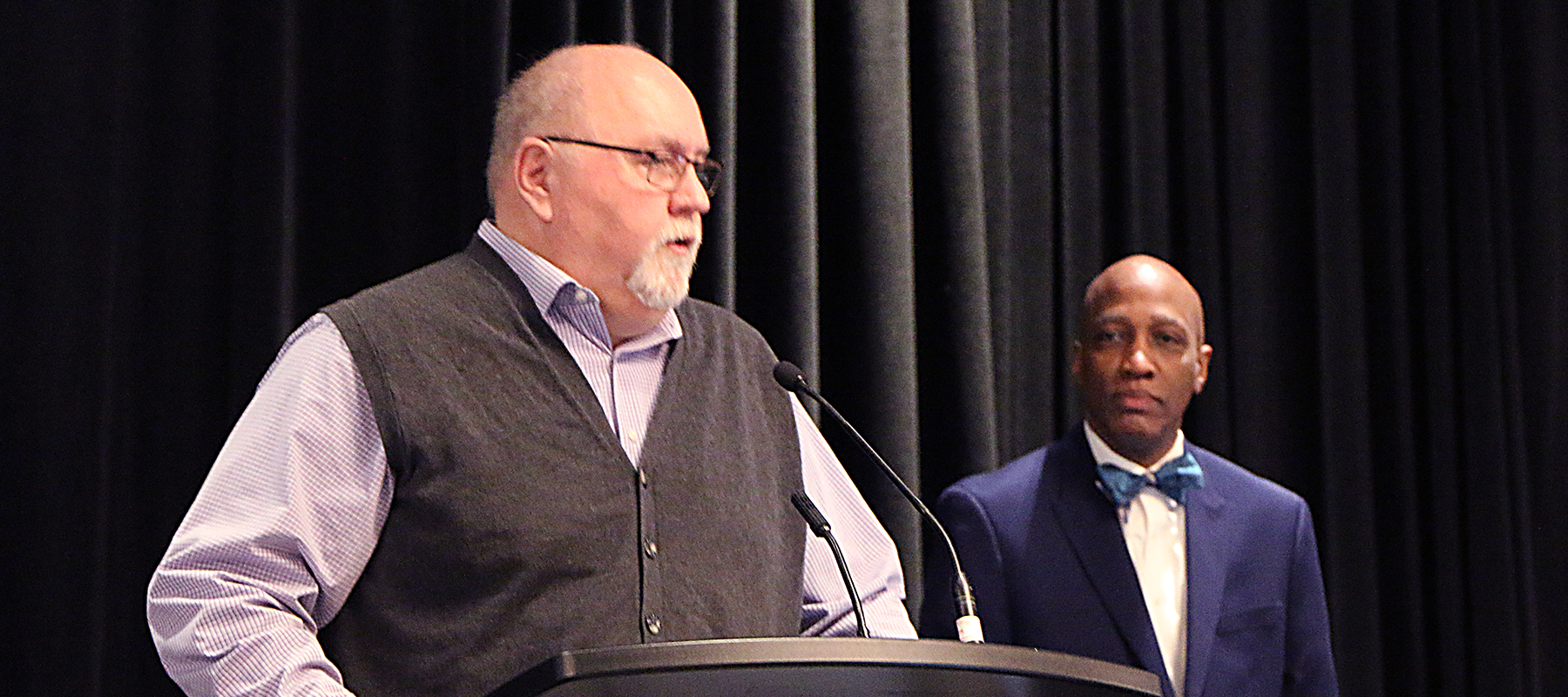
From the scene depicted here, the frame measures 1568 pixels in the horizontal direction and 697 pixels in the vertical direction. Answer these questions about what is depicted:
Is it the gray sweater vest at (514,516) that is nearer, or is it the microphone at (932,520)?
the microphone at (932,520)

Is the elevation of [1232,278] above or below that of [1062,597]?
above

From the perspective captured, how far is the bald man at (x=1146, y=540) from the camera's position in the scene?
255cm

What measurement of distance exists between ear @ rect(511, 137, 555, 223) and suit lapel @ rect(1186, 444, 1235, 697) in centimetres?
119

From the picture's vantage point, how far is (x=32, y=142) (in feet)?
8.39

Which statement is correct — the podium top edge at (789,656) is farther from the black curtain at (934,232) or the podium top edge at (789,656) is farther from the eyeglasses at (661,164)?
the black curtain at (934,232)

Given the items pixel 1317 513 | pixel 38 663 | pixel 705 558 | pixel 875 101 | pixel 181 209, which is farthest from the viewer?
pixel 1317 513

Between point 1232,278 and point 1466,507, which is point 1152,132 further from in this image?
point 1466,507

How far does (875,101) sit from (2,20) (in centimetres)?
148

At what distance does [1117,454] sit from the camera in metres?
2.73

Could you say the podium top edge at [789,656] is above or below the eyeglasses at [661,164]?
below

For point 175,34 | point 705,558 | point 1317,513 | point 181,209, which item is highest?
point 175,34

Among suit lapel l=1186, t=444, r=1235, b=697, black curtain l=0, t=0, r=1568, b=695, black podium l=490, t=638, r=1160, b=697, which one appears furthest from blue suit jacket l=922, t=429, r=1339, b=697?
black podium l=490, t=638, r=1160, b=697

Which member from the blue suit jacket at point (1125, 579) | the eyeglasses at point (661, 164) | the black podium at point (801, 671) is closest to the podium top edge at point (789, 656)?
the black podium at point (801, 671)

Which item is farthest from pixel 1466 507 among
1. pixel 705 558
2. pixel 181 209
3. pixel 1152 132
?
pixel 181 209
